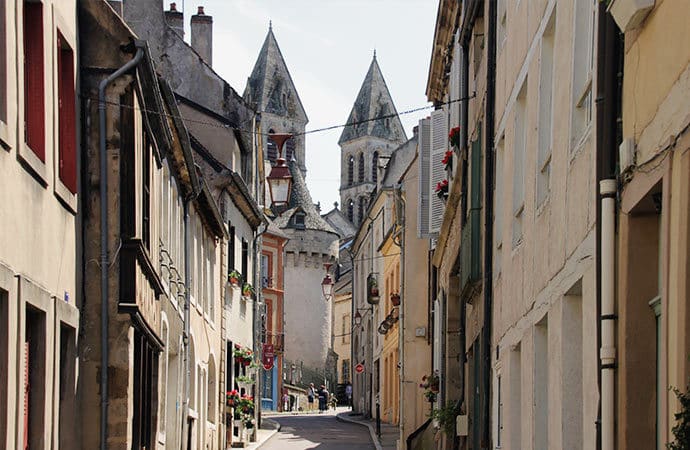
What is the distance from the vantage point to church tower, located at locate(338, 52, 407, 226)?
5404 inches

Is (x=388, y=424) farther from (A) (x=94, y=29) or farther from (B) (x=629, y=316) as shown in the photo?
(B) (x=629, y=316)

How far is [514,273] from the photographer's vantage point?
14.2 metres

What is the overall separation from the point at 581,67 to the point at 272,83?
121009mm

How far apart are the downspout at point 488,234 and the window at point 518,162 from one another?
2211 millimetres

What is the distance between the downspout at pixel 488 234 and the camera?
54.7 ft

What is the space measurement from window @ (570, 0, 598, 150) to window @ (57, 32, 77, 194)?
17.6 ft

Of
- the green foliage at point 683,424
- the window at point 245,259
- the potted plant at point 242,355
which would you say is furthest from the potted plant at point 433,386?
the green foliage at point 683,424

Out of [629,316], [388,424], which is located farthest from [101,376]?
[388,424]

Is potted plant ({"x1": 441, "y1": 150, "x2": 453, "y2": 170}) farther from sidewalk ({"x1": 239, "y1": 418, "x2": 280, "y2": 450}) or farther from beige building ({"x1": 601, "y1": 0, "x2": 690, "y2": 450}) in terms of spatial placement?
beige building ({"x1": 601, "y1": 0, "x2": 690, "y2": 450})

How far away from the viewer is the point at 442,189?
2586cm

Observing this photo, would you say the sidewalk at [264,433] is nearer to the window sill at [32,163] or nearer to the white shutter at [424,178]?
the white shutter at [424,178]

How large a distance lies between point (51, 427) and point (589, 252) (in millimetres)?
5528

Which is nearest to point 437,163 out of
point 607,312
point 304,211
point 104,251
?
point 104,251

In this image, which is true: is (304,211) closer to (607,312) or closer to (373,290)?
(373,290)
